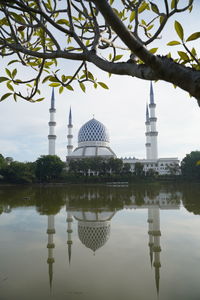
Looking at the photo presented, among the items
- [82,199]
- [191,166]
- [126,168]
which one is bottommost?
[82,199]

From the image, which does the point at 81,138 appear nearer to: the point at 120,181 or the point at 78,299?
the point at 120,181

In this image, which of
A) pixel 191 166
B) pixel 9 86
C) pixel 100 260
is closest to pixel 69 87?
pixel 9 86

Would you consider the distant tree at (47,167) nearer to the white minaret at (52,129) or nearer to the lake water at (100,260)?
the white minaret at (52,129)

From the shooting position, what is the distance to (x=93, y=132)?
162 feet

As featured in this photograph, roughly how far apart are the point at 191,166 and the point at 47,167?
22.5m

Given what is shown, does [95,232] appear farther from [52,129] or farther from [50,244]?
[52,129]

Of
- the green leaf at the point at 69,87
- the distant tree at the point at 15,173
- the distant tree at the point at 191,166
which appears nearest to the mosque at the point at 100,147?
the distant tree at the point at 191,166

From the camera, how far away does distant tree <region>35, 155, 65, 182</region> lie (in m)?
31.7

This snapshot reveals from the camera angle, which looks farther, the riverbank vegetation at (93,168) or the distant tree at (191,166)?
the distant tree at (191,166)

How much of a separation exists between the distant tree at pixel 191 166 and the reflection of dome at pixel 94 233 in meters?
30.1

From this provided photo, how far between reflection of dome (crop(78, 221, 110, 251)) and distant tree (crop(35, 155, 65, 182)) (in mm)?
26067

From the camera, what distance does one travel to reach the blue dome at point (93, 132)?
49.3 meters

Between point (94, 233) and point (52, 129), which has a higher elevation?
point (52, 129)

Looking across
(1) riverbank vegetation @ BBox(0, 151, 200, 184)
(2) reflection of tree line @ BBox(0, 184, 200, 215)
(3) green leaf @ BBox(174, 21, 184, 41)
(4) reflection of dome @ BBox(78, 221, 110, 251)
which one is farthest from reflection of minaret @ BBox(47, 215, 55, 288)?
(1) riverbank vegetation @ BBox(0, 151, 200, 184)
